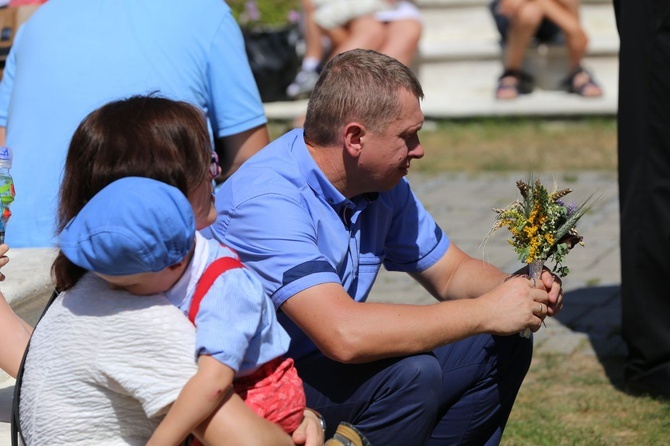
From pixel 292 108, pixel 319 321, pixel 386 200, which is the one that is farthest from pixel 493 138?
pixel 319 321

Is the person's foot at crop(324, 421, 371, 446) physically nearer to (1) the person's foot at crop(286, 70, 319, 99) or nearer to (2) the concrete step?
(2) the concrete step

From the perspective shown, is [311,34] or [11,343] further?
[311,34]

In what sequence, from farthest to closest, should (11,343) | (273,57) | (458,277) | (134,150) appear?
1. (273,57)
2. (458,277)
3. (11,343)
4. (134,150)

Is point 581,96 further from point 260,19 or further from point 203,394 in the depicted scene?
point 203,394

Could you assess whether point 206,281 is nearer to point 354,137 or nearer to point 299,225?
point 299,225

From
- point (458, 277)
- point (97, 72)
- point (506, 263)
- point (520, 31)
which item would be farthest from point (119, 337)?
point (520, 31)

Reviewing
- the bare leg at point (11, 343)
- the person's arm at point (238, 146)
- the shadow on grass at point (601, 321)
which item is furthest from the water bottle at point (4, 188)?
the shadow on grass at point (601, 321)

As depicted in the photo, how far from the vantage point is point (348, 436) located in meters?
2.70

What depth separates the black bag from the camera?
9.16 meters

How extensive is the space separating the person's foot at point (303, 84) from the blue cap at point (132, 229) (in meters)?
6.98

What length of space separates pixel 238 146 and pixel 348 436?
124cm

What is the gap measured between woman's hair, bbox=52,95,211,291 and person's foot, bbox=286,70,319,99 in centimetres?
682

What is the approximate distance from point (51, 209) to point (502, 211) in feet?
4.56

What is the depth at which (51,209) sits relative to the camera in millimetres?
3297
